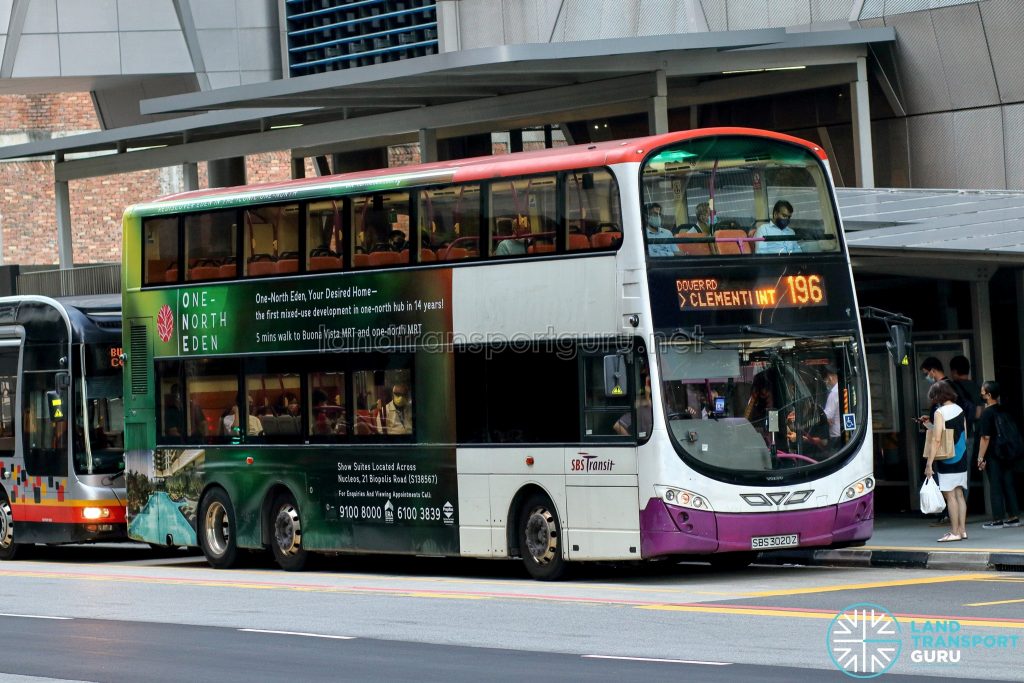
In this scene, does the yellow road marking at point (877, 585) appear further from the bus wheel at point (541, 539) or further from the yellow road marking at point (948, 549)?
the bus wheel at point (541, 539)

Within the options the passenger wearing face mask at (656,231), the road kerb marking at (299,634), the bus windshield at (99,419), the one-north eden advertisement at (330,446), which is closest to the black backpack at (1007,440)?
the passenger wearing face mask at (656,231)

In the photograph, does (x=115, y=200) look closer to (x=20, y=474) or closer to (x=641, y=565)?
(x=20, y=474)

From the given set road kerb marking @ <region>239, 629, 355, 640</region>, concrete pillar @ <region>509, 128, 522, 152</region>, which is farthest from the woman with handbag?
concrete pillar @ <region>509, 128, 522, 152</region>

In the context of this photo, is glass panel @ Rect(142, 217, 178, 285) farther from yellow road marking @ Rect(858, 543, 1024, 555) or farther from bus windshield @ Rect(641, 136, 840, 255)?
yellow road marking @ Rect(858, 543, 1024, 555)

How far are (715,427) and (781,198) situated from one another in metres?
2.35

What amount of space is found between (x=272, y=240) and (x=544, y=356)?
427 centimetres

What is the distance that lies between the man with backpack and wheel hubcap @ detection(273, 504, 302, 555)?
7.70 metres

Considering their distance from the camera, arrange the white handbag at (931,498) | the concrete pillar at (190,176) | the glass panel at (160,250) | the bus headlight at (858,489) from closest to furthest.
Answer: the bus headlight at (858,489)
the white handbag at (931,498)
the glass panel at (160,250)
the concrete pillar at (190,176)

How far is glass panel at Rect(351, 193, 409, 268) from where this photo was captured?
61.8 ft

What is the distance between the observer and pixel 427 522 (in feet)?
61.8

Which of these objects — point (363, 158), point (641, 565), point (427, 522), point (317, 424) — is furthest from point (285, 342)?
Result: point (363, 158)

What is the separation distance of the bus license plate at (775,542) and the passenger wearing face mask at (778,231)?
2661 millimetres

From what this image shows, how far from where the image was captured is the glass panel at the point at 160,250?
21500mm

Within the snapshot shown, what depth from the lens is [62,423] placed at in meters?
23.2
